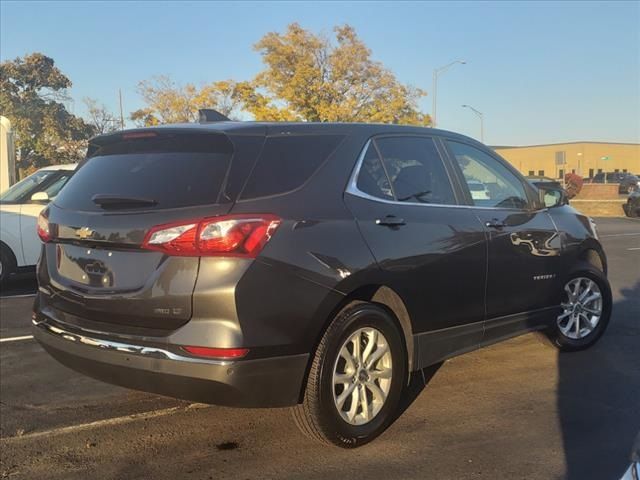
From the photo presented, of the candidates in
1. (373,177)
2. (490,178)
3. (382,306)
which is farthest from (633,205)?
(382,306)

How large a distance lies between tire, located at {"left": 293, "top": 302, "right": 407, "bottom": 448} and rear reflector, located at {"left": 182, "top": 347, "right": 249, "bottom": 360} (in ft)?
1.54

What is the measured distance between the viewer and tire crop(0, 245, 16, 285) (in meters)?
8.71

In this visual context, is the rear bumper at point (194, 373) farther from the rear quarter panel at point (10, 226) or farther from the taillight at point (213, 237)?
the rear quarter panel at point (10, 226)

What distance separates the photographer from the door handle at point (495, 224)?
439cm

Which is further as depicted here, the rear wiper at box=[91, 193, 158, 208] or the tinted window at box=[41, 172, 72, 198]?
the tinted window at box=[41, 172, 72, 198]

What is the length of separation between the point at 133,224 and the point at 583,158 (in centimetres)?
10225

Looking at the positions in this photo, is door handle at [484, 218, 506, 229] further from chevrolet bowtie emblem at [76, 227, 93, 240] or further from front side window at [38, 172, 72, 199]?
front side window at [38, 172, 72, 199]

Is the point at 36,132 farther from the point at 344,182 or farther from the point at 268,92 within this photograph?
the point at 344,182

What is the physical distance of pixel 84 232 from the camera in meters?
3.33

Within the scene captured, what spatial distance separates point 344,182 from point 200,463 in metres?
1.77

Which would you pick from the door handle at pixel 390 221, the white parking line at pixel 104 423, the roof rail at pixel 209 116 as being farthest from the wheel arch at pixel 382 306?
the roof rail at pixel 209 116

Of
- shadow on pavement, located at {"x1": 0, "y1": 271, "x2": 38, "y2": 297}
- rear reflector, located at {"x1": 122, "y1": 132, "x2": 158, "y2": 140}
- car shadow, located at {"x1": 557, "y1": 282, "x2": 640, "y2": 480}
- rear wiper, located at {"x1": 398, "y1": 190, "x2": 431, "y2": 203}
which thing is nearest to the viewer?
car shadow, located at {"x1": 557, "y1": 282, "x2": 640, "y2": 480}

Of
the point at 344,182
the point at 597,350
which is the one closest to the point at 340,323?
the point at 344,182

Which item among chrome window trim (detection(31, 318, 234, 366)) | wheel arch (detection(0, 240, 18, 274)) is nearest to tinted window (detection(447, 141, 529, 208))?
chrome window trim (detection(31, 318, 234, 366))
